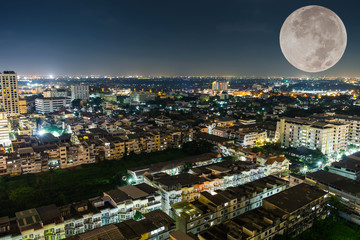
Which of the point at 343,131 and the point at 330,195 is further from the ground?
the point at 343,131

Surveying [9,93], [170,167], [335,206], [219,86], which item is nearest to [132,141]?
[170,167]

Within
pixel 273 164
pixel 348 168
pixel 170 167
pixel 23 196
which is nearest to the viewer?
pixel 23 196

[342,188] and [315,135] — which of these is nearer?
[342,188]

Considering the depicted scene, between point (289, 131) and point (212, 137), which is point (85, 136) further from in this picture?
point (289, 131)

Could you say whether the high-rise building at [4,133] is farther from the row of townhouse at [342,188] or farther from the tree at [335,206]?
the tree at [335,206]

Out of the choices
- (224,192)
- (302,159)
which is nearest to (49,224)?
(224,192)

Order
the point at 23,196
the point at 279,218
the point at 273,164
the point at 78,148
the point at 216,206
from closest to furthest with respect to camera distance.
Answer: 1. the point at 279,218
2. the point at 216,206
3. the point at 23,196
4. the point at 273,164
5. the point at 78,148

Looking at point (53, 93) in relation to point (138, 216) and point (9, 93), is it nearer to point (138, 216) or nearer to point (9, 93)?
point (9, 93)
